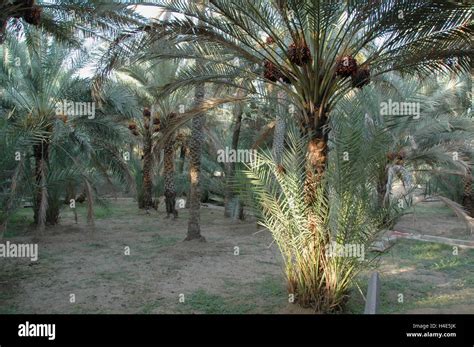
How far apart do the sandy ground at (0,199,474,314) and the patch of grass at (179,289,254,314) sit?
14 millimetres

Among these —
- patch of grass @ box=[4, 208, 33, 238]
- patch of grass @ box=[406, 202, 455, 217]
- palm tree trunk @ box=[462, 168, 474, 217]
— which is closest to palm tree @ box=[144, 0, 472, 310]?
patch of grass @ box=[4, 208, 33, 238]

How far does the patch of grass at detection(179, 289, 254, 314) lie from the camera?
20.7 feet

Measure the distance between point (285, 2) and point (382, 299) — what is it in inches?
181

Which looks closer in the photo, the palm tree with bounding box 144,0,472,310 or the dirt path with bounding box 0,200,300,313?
the palm tree with bounding box 144,0,472,310

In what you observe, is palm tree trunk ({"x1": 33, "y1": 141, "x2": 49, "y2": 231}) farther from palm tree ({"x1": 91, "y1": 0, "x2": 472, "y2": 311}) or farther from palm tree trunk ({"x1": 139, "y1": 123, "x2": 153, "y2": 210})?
palm tree trunk ({"x1": 139, "y1": 123, "x2": 153, "y2": 210})

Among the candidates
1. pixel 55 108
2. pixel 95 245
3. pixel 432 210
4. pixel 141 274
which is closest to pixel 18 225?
pixel 55 108

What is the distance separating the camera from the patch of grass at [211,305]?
6.31 m

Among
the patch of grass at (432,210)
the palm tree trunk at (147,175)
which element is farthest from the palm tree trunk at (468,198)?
the palm tree trunk at (147,175)

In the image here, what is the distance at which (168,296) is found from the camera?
6953 millimetres

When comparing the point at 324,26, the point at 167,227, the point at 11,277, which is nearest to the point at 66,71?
the point at 167,227

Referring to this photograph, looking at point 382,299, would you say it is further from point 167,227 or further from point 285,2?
point 167,227

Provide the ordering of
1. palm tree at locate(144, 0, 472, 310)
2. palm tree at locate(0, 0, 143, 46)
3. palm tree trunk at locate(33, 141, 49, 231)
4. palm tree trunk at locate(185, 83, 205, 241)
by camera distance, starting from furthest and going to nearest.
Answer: palm tree trunk at locate(185, 83, 205, 241) < palm tree trunk at locate(33, 141, 49, 231) < palm tree at locate(0, 0, 143, 46) < palm tree at locate(144, 0, 472, 310)

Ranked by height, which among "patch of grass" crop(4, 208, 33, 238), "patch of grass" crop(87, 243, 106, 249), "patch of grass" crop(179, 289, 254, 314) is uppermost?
"patch of grass" crop(4, 208, 33, 238)

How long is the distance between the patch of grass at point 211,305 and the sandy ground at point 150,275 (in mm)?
14
